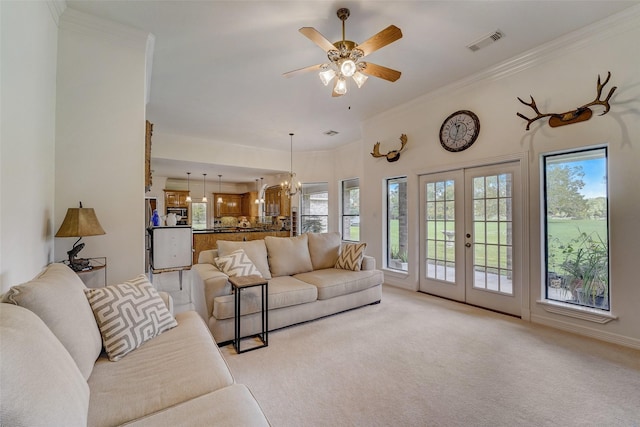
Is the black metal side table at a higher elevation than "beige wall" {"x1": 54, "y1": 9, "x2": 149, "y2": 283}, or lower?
lower

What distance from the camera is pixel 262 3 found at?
233 centimetres

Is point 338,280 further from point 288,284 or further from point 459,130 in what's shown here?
point 459,130

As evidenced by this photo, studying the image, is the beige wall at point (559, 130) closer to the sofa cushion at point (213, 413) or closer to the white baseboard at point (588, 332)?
the white baseboard at point (588, 332)

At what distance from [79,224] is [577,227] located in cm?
480

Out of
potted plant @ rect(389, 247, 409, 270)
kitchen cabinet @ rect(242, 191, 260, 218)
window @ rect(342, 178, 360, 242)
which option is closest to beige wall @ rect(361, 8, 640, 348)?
potted plant @ rect(389, 247, 409, 270)

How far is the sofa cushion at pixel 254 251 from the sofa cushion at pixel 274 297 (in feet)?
0.61

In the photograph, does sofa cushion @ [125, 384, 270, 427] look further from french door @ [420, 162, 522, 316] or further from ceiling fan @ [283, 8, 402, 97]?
french door @ [420, 162, 522, 316]

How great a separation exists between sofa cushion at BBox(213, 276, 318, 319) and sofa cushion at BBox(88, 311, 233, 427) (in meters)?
0.83

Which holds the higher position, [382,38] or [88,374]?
[382,38]

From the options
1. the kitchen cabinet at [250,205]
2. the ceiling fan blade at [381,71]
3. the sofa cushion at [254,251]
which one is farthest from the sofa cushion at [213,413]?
the kitchen cabinet at [250,205]

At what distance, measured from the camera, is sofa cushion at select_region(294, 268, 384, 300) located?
327cm

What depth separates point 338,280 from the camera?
3.40 metres

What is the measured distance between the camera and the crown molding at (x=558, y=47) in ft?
8.35

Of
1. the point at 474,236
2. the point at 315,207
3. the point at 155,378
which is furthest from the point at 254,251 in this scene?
the point at 315,207
